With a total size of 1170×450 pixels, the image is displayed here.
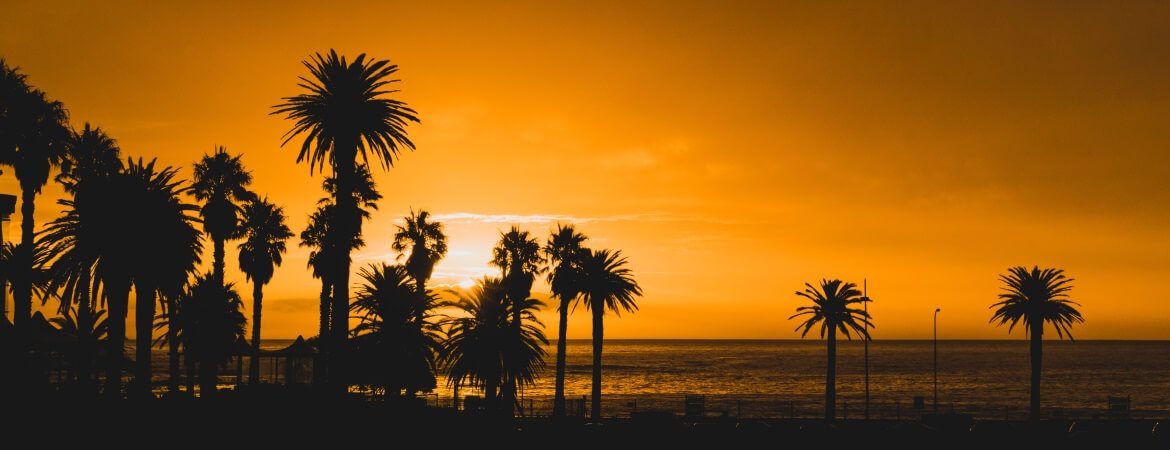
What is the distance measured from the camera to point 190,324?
2859 inches

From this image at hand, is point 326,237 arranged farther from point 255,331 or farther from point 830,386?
point 830,386

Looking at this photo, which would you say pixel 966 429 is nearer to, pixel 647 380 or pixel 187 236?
pixel 187 236

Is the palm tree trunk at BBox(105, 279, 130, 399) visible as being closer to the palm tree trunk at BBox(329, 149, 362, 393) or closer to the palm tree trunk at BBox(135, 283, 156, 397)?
the palm tree trunk at BBox(135, 283, 156, 397)

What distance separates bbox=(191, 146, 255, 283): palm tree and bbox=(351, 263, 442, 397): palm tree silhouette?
35.1ft

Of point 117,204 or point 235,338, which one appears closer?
point 117,204

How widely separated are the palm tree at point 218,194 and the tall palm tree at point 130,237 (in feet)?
34.4

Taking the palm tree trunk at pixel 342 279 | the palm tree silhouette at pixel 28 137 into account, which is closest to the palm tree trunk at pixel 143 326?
the palm tree silhouette at pixel 28 137

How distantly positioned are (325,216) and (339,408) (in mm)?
31135

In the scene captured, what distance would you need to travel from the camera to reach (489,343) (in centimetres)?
5244

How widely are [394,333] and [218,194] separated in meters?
15.8

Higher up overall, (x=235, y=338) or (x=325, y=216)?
(x=325, y=216)

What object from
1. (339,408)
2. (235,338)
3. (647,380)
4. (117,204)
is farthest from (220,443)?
(647,380)

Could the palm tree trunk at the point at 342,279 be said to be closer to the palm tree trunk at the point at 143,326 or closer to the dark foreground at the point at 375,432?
the dark foreground at the point at 375,432

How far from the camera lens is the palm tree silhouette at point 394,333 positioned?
4966 centimetres
